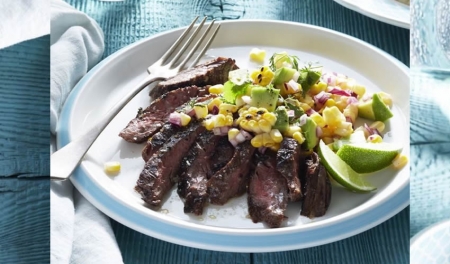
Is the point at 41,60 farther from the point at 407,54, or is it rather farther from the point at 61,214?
the point at 407,54

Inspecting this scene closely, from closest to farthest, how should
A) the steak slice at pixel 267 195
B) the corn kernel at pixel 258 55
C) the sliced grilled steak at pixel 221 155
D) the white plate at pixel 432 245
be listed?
1. the white plate at pixel 432 245
2. the steak slice at pixel 267 195
3. the sliced grilled steak at pixel 221 155
4. the corn kernel at pixel 258 55

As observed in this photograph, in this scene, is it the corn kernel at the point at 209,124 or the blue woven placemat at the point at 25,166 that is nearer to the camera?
the blue woven placemat at the point at 25,166

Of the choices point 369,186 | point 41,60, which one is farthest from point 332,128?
point 41,60

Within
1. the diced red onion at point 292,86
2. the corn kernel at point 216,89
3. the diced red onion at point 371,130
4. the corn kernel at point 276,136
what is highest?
the diced red onion at point 292,86

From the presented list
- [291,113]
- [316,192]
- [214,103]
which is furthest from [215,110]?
[316,192]

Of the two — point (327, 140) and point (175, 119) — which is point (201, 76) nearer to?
point (175, 119)

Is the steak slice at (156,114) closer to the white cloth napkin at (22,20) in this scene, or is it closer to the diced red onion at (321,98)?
the diced red onion at (321,98)

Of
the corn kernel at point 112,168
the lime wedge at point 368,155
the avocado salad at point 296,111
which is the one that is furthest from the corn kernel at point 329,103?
the corn kernel at point 112,168
